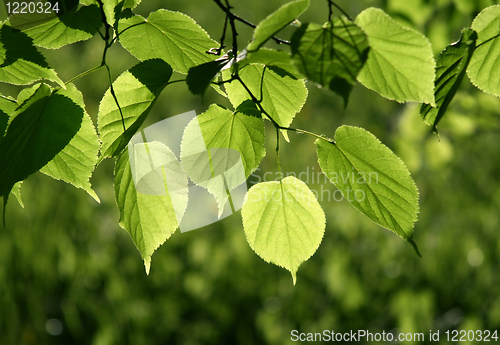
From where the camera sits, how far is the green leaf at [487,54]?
0.41 metres

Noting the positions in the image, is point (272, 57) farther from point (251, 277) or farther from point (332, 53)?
point (251, 277)

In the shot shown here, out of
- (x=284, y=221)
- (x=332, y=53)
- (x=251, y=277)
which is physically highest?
(x=332, y=53)

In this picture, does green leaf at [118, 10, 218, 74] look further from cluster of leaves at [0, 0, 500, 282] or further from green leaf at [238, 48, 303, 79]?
green leaf at [238, 48, 303, 79]

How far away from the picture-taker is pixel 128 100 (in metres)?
0.42

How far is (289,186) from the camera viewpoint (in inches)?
19.3

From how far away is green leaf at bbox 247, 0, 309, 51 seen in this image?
29 cm

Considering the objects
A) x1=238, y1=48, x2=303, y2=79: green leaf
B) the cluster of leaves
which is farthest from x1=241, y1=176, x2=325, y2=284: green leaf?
x1=238, y1=48, x2=303, y2=79: green leaf

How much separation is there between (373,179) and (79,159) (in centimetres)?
35

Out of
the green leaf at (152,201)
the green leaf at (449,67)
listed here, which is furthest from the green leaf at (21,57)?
the green leaf at (449,67)

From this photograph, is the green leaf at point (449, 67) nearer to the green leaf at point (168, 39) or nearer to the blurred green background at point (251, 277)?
the green leaf at point (168, 39)

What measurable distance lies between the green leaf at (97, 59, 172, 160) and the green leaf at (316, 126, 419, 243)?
0.20 metres

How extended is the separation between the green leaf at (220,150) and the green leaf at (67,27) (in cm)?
16

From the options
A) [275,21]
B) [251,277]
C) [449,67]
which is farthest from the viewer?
[251,277]

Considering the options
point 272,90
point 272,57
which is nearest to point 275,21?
point 272,57
